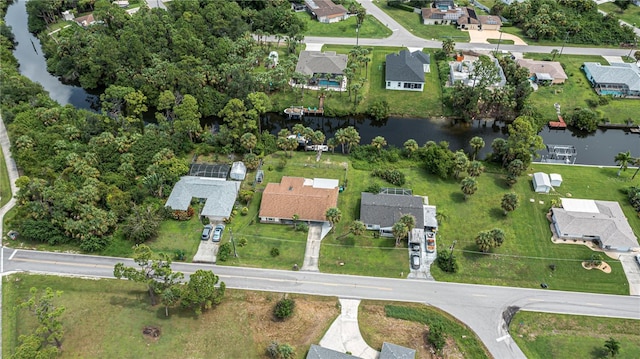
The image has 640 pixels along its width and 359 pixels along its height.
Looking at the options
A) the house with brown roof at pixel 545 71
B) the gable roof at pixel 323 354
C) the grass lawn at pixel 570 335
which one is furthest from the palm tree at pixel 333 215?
the house with brown roof at pixel 545 71

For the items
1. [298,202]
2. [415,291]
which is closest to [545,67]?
[298,202]

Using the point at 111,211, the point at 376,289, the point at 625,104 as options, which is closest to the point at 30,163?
the point at 111,211

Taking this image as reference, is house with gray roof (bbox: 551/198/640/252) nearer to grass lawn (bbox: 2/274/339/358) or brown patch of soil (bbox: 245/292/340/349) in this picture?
brown patch of soil (bbox: 245/292/340/349)

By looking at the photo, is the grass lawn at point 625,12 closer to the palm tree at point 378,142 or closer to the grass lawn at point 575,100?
the grass lawn at point 575,100

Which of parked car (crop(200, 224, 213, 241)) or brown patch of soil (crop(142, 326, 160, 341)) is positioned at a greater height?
parked car (crop(200, 224, 213, 241))

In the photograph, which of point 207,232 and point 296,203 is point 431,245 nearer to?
point 296,203

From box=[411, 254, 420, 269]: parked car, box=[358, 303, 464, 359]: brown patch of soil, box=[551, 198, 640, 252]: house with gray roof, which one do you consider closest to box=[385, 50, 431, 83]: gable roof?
box=[551, 198, 640, 252]: house with gray roof
